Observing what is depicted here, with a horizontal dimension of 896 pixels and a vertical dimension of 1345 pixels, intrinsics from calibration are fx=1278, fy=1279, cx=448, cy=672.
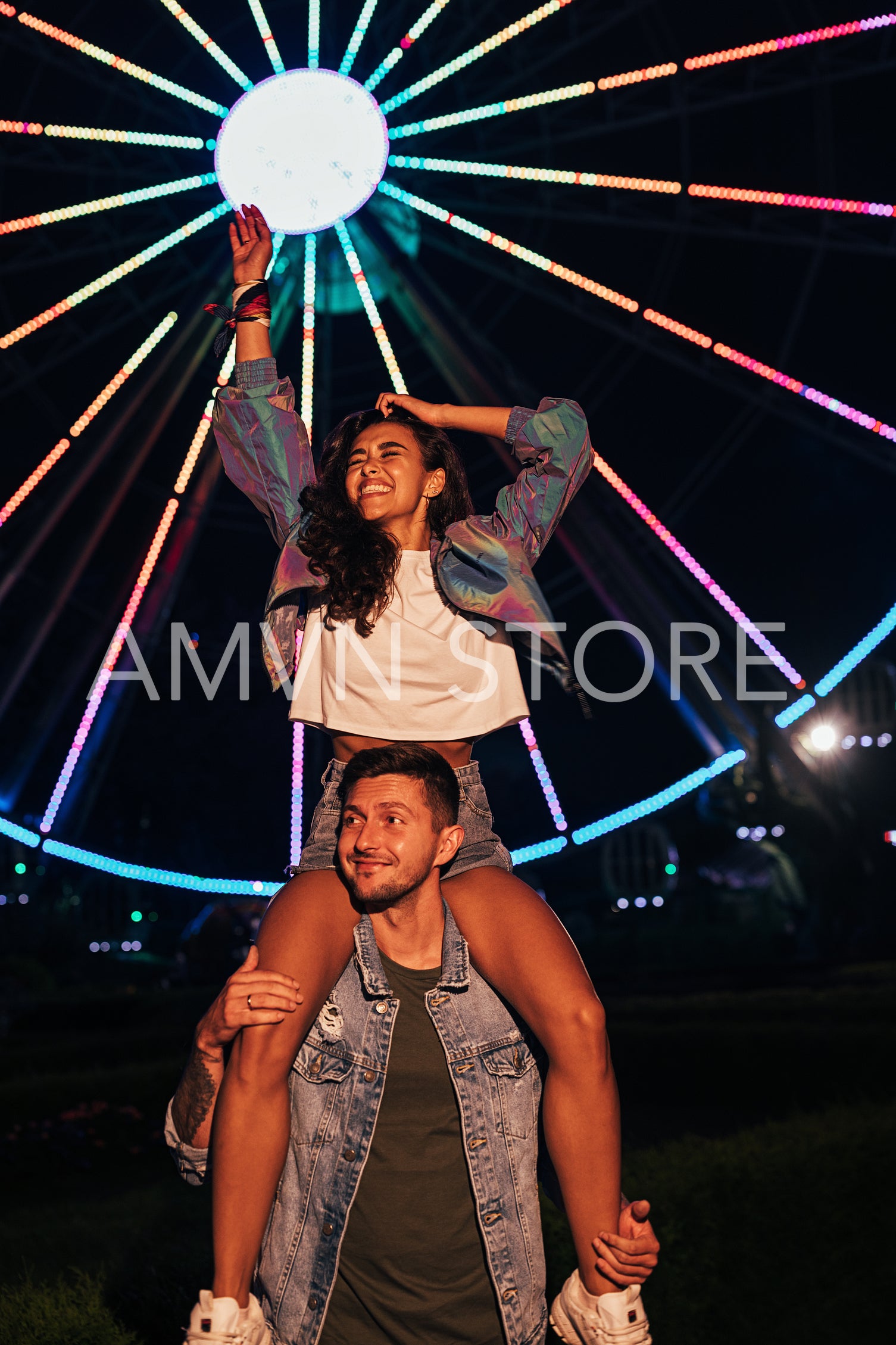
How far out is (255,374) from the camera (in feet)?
13.0

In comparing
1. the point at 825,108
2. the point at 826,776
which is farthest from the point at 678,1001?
the point at 825,108

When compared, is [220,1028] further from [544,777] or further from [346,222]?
[346,222]

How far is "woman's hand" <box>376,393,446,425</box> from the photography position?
159 inches

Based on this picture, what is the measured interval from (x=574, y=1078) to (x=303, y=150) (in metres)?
6.96

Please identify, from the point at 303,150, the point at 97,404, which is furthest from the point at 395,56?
the point at 97,404

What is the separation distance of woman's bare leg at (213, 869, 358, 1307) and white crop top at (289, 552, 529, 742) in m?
0.64

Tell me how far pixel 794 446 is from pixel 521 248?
28.5 feet

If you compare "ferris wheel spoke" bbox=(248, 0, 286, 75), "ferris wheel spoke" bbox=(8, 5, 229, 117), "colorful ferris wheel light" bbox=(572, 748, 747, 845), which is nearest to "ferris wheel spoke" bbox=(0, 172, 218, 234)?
"ferris wheel spoke" bbox=(8, 5, 229, 117)

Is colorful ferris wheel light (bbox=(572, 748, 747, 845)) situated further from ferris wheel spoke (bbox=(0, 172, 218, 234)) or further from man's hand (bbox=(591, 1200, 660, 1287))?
ferris wheel spoke (bbox=(0, 172, 218, 234))

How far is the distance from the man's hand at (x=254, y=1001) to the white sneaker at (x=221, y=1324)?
57 centimetres

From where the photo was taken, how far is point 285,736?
18000mm

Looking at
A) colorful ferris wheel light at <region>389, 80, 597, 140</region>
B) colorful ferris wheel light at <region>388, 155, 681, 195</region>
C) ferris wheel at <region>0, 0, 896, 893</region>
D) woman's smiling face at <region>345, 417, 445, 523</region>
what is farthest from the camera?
colorful ferris wheel light at <region>389, 80, 597, 140</region>

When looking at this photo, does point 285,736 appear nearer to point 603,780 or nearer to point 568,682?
point 603,780

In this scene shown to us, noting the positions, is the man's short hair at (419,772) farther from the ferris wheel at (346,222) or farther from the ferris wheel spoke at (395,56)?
the ferris wheel spoke at (395,56)
